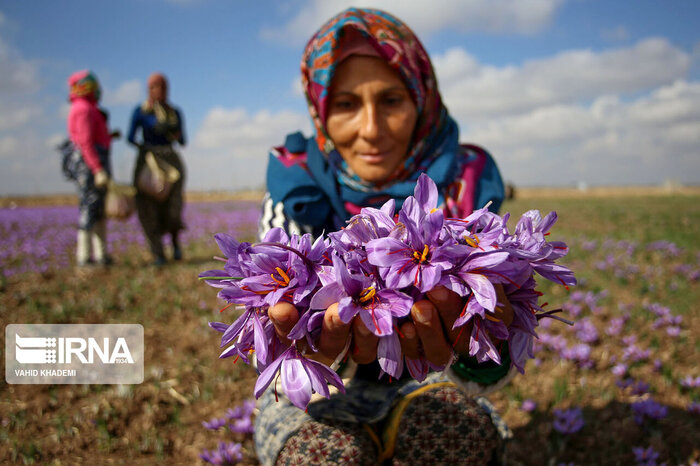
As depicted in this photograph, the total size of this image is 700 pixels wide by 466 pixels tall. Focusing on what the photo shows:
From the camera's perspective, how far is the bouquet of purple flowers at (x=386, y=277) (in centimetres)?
85

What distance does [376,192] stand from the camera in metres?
1.79

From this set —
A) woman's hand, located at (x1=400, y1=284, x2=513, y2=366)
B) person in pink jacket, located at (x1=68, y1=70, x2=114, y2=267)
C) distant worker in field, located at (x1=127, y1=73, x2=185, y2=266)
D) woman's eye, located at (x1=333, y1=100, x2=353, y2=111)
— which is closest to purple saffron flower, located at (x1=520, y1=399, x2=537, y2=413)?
woman's hand, located at (x1=400, y1=284, x2=513, y2=366)

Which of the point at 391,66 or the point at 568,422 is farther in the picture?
the point at 568,422

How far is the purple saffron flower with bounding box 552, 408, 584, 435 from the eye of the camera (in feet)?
7.14

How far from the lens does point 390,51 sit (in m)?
1.72

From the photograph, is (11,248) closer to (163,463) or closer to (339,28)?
(163,463)

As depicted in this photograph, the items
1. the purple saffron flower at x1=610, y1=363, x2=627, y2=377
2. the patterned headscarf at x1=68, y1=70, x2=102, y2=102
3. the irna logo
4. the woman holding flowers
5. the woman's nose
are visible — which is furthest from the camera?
the patterned headscarf at x1=68, y1=70, x2=102, y2=102

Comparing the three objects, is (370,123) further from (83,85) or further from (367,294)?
(83,85)

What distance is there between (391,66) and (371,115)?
0.21m

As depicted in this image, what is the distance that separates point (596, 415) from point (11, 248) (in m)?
9.21

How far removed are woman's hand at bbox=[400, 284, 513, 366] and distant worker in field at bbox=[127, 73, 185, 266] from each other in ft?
18.5

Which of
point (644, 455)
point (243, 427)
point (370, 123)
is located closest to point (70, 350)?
point (243, 427)

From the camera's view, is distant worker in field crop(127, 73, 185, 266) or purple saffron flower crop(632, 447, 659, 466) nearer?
purple saffron flower crop(632, 447, 659, 466)

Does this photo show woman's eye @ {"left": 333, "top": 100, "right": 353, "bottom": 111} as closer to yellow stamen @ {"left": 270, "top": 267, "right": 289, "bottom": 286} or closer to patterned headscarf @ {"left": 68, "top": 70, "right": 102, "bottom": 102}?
yellow stamen @ {"left": 270, "top": 267, "right": 289, "bottom": 286}
